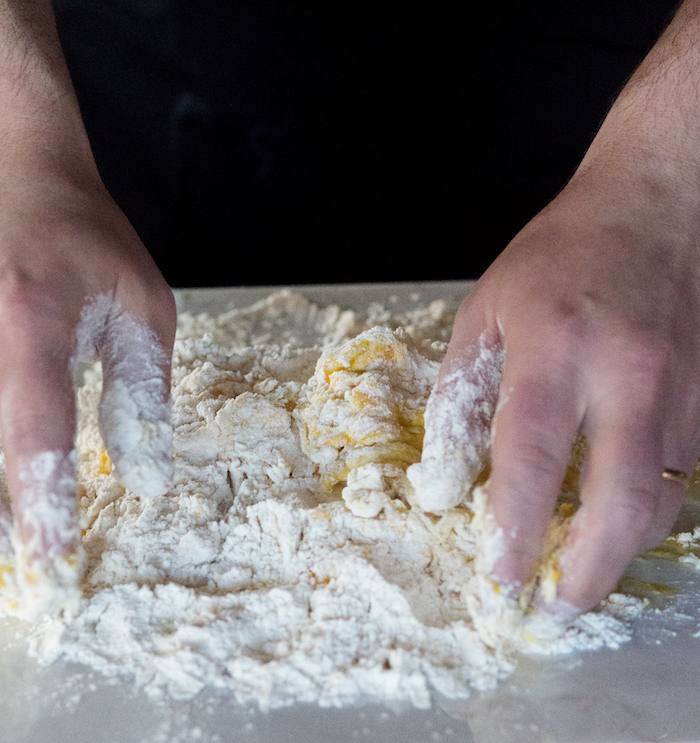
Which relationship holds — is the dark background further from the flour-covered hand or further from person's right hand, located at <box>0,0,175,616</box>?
the flour-covered hand

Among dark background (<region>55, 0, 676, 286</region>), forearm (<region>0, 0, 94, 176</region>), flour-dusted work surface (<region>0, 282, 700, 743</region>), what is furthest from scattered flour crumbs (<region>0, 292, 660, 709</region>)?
dark background (<region>55, 0, 676, 286</region>)

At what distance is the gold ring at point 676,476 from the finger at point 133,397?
0.49m

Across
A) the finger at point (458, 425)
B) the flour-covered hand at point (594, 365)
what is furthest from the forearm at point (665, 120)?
the finger at point (458, 425)

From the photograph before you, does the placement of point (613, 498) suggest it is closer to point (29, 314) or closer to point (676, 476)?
point (676, 476)

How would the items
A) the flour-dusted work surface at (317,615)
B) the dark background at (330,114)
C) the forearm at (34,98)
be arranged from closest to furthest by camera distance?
the flour-dusted work surface at (317,615) < the forearm at (34,98) < the dark background at (330,114)

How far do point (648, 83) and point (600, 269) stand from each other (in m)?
0.31

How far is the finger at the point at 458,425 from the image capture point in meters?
0.66

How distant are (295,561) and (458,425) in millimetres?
213

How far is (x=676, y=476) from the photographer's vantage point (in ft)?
2.13

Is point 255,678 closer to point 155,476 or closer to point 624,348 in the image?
point 155,476

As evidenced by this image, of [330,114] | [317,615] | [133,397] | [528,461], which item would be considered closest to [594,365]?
[528,461]

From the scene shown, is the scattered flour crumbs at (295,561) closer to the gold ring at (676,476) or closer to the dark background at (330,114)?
the gold ring at (676,476)

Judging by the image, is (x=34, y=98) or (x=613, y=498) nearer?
(x=613, y=498)

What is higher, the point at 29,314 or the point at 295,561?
the point at 29,314
